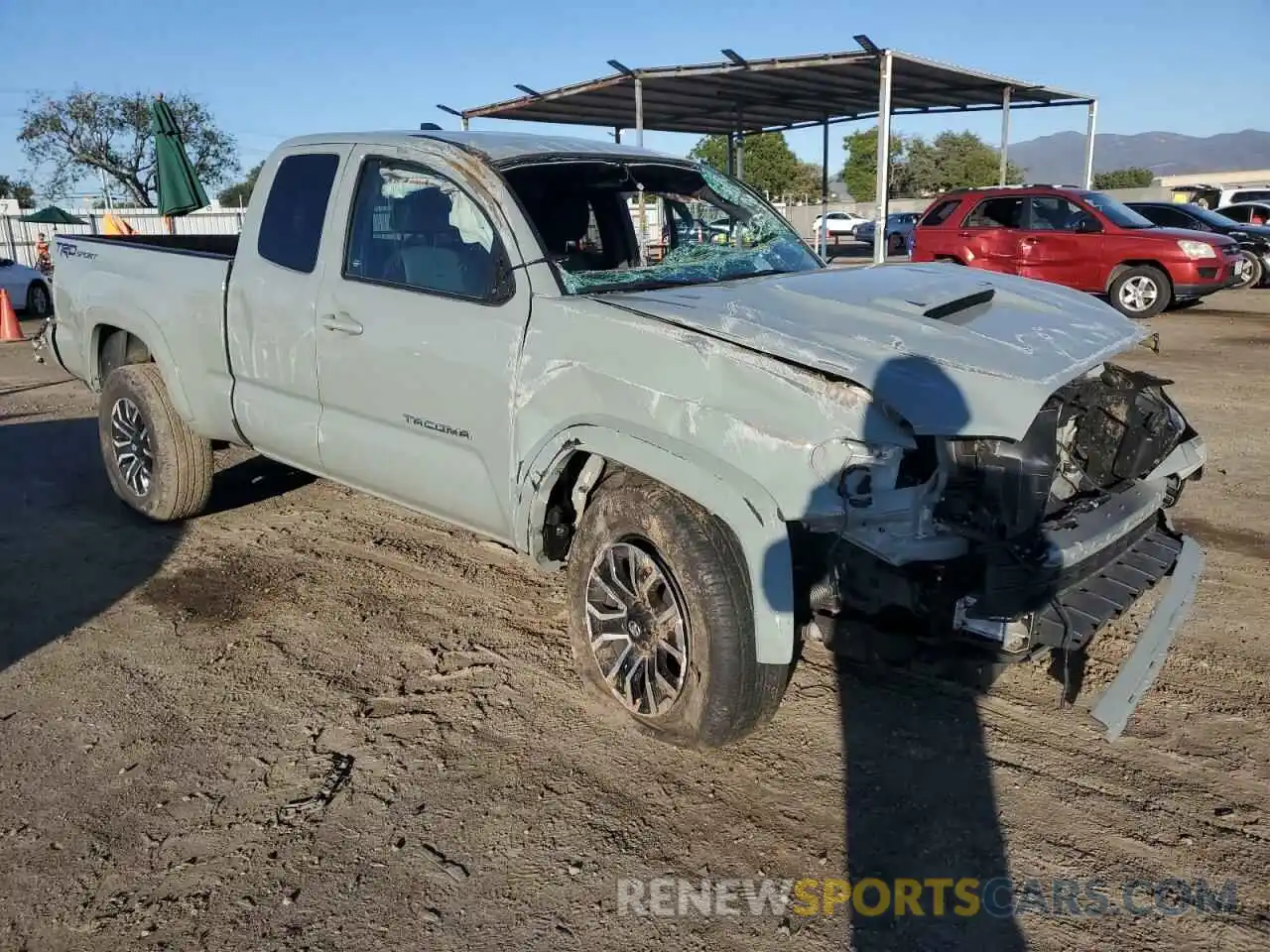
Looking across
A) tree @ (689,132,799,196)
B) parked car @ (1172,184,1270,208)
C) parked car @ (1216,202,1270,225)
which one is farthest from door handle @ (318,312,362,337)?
tree @ (689,132,799,196)

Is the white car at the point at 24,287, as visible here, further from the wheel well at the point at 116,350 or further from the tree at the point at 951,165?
the tree at the point at 951,165

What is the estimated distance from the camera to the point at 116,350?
19.2 ft

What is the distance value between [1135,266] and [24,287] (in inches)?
715

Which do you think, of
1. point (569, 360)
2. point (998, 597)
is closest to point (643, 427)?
point (569, 360)

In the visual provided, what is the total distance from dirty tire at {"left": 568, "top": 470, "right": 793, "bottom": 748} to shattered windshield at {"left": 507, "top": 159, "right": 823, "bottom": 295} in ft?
3.14

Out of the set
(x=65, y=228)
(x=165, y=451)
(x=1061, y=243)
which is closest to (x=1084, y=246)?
(x=1061, y=243)

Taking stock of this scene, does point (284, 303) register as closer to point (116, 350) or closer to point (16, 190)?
point (116, 350)

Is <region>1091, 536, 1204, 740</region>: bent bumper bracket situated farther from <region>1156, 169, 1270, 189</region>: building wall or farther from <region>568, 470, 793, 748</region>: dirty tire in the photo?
<region>1156, 169, 1270, 189</region>: building wall

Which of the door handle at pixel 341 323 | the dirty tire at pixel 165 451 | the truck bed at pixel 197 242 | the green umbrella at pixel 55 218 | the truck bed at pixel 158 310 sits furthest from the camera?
the green umbrella at pixel 55 218

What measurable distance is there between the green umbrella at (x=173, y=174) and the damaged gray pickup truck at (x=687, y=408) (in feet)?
15.0

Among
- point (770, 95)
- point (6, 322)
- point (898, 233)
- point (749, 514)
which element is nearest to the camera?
point (749, 514)

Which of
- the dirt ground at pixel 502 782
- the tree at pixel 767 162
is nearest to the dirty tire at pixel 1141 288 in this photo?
the dirt ground at pixel 502 782

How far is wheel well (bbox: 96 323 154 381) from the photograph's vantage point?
578 cm

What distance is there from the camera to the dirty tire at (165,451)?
5402 millimetres
